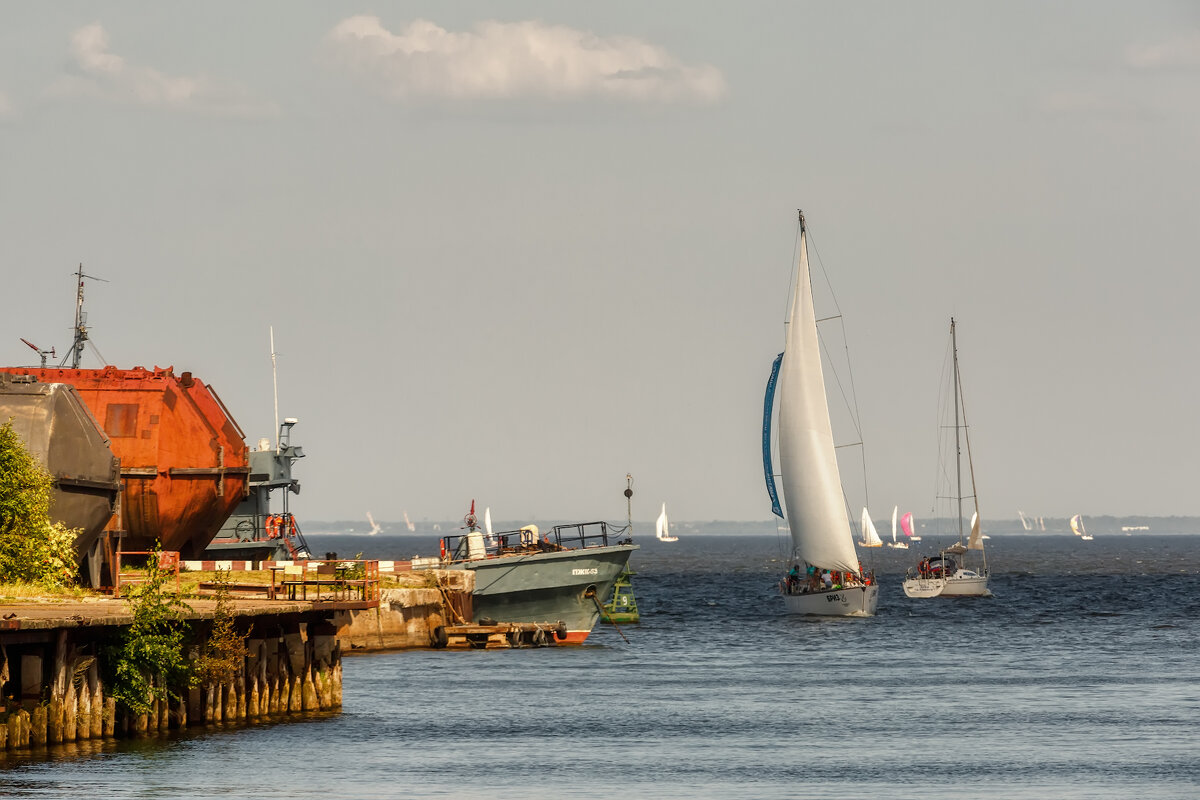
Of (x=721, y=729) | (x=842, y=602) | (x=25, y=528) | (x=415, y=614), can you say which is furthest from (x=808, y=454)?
(x=25, y=528)

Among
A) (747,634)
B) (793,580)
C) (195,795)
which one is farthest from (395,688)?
(793,580)

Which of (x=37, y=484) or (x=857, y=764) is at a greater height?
(x=37, y=484)

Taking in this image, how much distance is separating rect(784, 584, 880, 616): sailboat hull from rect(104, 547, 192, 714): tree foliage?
50.9 metres

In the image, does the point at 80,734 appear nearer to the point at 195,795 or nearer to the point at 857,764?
the point at 195,795

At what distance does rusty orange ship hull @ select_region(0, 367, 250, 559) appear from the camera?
55.1m

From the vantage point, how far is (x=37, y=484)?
4344 cm

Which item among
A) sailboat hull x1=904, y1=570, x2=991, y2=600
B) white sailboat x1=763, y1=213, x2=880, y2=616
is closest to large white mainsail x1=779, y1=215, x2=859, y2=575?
white sailboat x1=763, y1=213, x2=880, y2=616

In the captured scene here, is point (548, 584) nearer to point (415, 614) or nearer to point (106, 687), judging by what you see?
point (415, 614)

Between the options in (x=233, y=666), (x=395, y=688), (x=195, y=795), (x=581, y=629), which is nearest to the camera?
(x=195, y=795)

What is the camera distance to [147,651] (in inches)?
1348

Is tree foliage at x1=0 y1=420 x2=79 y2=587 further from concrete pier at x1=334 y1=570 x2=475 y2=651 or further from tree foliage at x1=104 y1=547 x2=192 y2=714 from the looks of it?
concrete pier at x1=334 y1=570 x2=475 y2=651

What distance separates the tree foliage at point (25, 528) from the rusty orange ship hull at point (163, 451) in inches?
432

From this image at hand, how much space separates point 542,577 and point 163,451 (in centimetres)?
1402

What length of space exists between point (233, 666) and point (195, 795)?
843cm
